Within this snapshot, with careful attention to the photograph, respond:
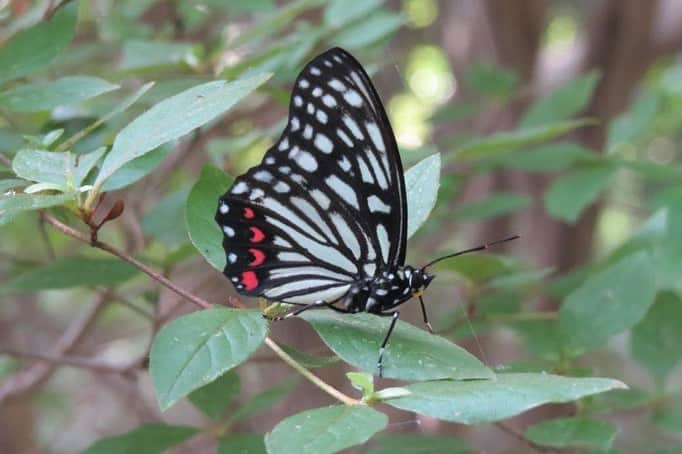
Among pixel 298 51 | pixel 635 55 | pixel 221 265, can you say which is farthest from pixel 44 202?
pixel 635 55

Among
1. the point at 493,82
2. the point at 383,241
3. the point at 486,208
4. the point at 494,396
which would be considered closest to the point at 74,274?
the point at 383,241

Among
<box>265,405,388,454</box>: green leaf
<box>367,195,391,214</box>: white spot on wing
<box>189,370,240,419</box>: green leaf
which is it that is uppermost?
<box>367,195,391,214</box>: white spot on wing

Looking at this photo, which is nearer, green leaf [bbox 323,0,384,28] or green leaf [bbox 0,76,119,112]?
green leaf [bbox 0,76,119,112]

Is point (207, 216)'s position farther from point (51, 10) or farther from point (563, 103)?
point (563, 103)

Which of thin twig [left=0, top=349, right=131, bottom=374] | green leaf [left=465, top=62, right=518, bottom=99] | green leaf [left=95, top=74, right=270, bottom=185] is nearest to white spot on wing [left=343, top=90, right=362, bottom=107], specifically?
green leaf [left=95, top=74, right=270, bottom=185]

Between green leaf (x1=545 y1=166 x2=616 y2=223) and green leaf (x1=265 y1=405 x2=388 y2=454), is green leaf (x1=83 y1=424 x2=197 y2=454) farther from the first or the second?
green leaf (x1=545 y1=166 x2=616 y2=223)

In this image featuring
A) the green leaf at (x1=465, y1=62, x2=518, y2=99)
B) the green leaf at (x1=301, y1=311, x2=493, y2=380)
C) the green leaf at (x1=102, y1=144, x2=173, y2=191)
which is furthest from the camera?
the green leaf at (x1=465, y1=62, x2=518, y2=99)

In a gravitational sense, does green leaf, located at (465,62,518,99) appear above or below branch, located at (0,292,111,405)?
above

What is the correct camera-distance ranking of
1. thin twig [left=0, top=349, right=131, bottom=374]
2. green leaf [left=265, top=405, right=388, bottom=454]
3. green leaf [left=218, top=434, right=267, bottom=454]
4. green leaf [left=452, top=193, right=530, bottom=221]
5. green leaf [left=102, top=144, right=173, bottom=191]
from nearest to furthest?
1. green leaf [left=265, top=405, right=388, bottom=454]
2. green leaf [left=102, top=144, right=173, bottom=191]
3. green leaf [left=218, top=434, right=267, bottom=454]
4. thin twig [left=0, top=349, right=131, bottom=374]
5. green leaf [left=452, top=193, right=530, bottom=221]

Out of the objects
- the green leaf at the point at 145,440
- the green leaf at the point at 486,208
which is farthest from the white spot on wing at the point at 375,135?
the green leaf at the point at 486,208
